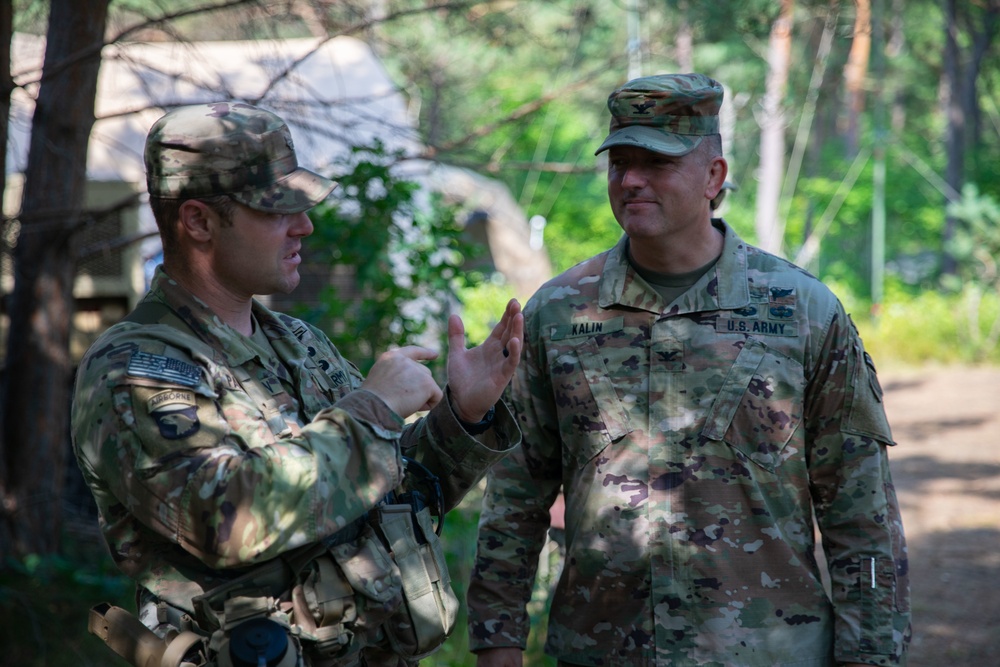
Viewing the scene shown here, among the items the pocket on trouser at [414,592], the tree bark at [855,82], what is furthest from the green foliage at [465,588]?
the tree bark at [855,82]

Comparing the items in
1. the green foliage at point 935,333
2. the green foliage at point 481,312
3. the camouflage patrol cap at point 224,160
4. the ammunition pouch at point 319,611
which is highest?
the camouflage patrol cap at point 224,160

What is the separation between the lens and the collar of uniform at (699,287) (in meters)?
2.71

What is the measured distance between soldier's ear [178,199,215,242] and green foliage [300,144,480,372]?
2600 mm

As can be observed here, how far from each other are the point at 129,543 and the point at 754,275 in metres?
1.72

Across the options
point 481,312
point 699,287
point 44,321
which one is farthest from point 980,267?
point 699,287

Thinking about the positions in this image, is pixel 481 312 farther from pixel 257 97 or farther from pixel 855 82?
pixel 855 82

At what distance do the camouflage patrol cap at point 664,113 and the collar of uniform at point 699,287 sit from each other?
321 mm

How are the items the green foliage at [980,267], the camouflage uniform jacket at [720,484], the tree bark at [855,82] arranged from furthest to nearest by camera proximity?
the tree bark at [855,82], the green foliage at [980,267], the camouflage uniform jacket at [720,484]

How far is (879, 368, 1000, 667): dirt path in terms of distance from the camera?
229 inches

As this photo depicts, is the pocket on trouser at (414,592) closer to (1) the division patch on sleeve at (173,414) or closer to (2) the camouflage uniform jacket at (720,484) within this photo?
(1) the division patch on sleeve at (173,414)

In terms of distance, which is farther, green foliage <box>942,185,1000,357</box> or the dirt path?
green foliage <box>942,185,1000,357</box>

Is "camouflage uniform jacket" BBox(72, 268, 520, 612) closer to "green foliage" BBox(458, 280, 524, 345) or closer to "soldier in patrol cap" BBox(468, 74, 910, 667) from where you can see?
"soldier in patrol cap" BBox(468, 74, 910, 667)

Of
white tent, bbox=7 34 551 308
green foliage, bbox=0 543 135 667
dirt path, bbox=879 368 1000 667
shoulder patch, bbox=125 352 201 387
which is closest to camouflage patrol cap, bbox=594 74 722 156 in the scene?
shoulder patch, bbox=125 352 201 387

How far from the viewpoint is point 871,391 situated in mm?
2684
